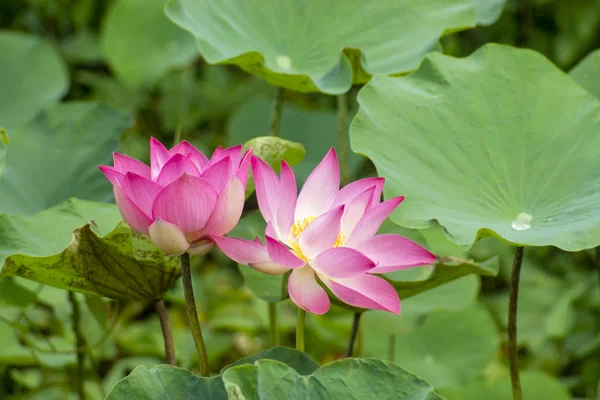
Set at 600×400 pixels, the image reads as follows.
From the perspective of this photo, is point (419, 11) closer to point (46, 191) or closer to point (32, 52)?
point (46, 191)

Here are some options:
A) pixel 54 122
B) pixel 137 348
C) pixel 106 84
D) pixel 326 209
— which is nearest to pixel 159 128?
pixel 106 84

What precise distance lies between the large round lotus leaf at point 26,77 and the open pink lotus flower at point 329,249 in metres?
0.87

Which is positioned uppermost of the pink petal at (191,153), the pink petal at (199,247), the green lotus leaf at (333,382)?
the pink petal at (191,153)

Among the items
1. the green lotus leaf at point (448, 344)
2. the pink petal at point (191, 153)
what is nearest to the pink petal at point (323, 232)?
the pink petal at point (191, 153)

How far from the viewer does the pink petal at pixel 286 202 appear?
1.93 ft

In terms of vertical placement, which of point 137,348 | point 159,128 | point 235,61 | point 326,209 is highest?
point 235,61

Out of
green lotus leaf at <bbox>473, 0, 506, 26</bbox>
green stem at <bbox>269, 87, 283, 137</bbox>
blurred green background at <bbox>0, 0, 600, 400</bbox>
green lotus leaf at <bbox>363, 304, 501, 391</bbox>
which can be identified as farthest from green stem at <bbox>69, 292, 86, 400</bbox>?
green lotus leaf at <bbox>473, 0, 506, 26</bbox>

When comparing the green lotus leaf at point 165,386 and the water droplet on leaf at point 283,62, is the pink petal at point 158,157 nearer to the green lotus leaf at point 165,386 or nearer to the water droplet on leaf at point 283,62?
the green lotus leaf at point 165,386

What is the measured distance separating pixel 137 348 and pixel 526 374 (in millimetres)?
717

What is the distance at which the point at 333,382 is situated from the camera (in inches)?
23.5

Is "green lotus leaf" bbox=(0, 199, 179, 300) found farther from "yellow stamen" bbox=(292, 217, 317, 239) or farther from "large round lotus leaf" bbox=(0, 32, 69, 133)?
"large round lotus leaf" bbox=(0, 32, 69, 133)

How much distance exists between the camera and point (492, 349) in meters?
1.38

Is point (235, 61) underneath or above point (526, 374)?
above

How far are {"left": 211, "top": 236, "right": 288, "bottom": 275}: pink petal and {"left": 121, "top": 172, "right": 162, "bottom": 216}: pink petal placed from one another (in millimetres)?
53
